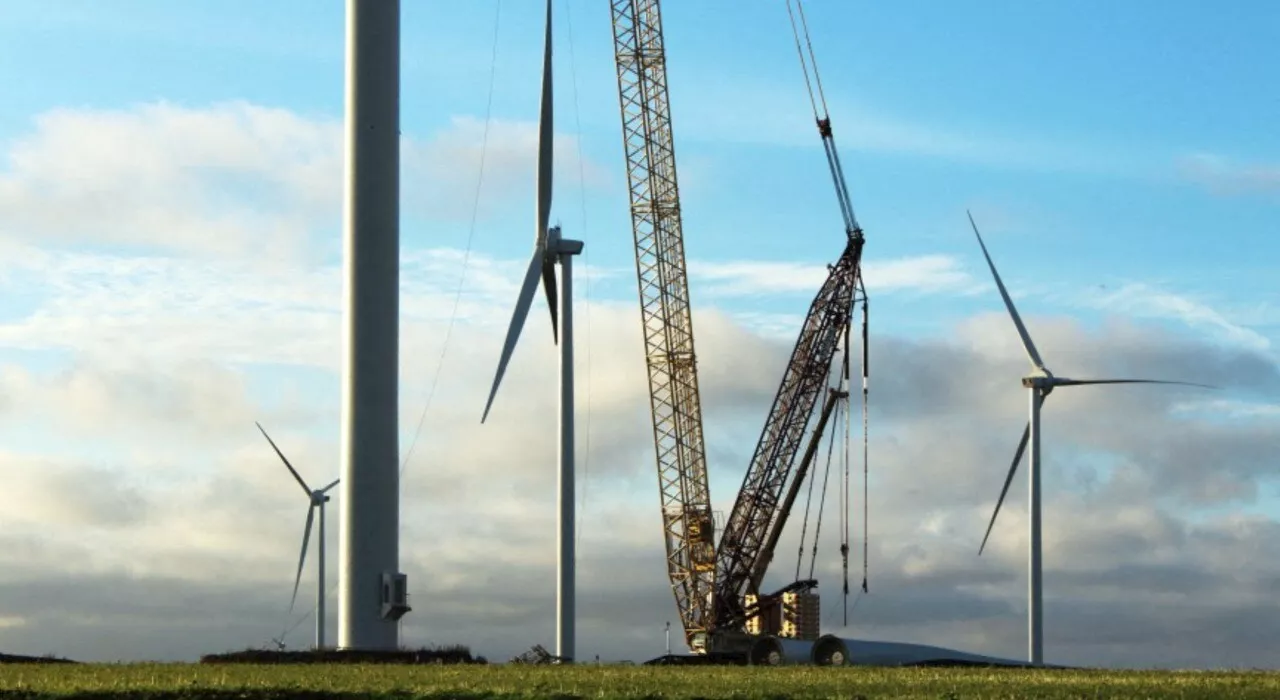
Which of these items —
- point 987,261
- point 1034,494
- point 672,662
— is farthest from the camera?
point 987,261

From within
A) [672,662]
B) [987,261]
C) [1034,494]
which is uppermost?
[987,261]

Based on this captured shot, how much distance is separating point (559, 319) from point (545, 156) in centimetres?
974

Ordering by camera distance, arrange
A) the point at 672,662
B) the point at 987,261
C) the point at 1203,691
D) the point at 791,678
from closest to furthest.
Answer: the point at 1203,691 → the point at 791,678 → the point at 672,662 → the point at 987,261

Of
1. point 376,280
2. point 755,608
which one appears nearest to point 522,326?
point 376,280

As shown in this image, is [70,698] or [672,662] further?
[672,662]

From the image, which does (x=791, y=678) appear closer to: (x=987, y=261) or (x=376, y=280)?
(x=376, y=280)

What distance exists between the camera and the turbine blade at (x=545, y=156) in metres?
104

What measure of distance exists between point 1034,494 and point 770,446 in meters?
40.2

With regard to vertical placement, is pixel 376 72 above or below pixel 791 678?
above

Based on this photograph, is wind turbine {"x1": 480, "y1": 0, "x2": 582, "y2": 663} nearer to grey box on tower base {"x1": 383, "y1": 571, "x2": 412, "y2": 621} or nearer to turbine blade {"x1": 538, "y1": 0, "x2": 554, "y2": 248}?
turbine blade {"x1": 538, "y1": 0, "x2": 554, "y2": 248}

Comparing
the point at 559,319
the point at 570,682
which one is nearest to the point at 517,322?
the point at 559,319

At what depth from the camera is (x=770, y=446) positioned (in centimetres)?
14062

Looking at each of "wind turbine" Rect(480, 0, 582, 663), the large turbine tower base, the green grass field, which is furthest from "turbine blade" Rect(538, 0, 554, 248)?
the green grass field

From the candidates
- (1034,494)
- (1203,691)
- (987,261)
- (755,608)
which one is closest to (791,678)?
(1203,691)
